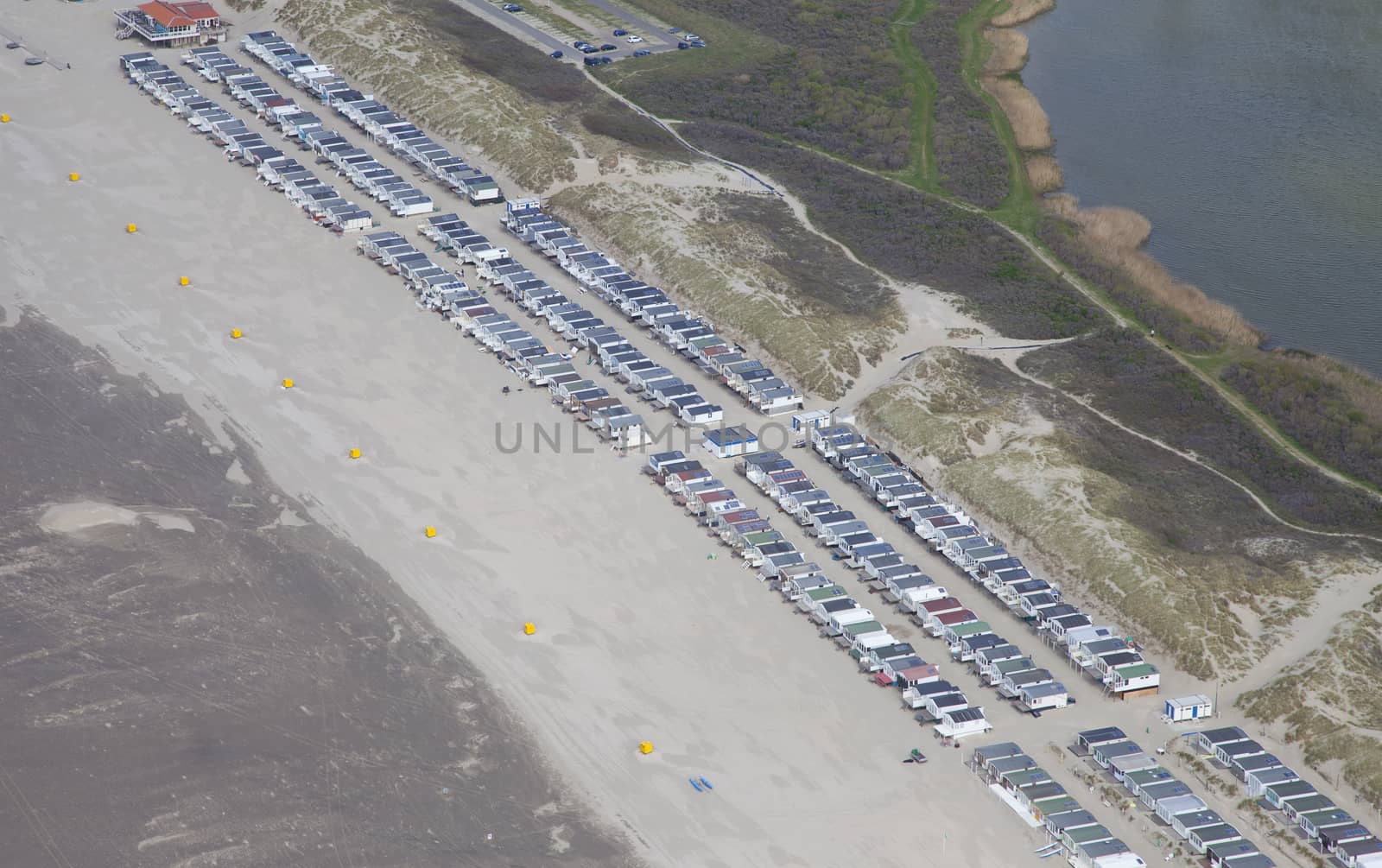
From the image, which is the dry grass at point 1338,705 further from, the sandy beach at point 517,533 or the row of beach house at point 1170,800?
the sandy beach at point 517,533

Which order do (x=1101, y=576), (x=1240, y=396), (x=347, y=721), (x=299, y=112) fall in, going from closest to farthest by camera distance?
1. (x=347, y=721)
2. (x=1101, y=576)
3. (x=1240, y=396)
4. (x=299, y=112)

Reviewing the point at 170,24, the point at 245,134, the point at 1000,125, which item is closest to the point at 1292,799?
the point at 1000,125

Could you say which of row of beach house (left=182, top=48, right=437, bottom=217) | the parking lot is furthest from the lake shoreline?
row of beach house (left=182, top=48, right=437, bottom=217)

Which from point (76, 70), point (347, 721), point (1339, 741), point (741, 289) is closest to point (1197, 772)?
point (1339, 741)

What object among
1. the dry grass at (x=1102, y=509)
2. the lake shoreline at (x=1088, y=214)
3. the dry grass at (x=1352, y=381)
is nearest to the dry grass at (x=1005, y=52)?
the lake shoreline at (x=1088, y=214)

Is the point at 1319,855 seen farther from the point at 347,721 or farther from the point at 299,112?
the point at 299,112

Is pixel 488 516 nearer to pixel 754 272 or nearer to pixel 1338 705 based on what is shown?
pixel 754 272

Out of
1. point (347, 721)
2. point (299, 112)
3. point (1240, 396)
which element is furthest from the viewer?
point (299, 112)
